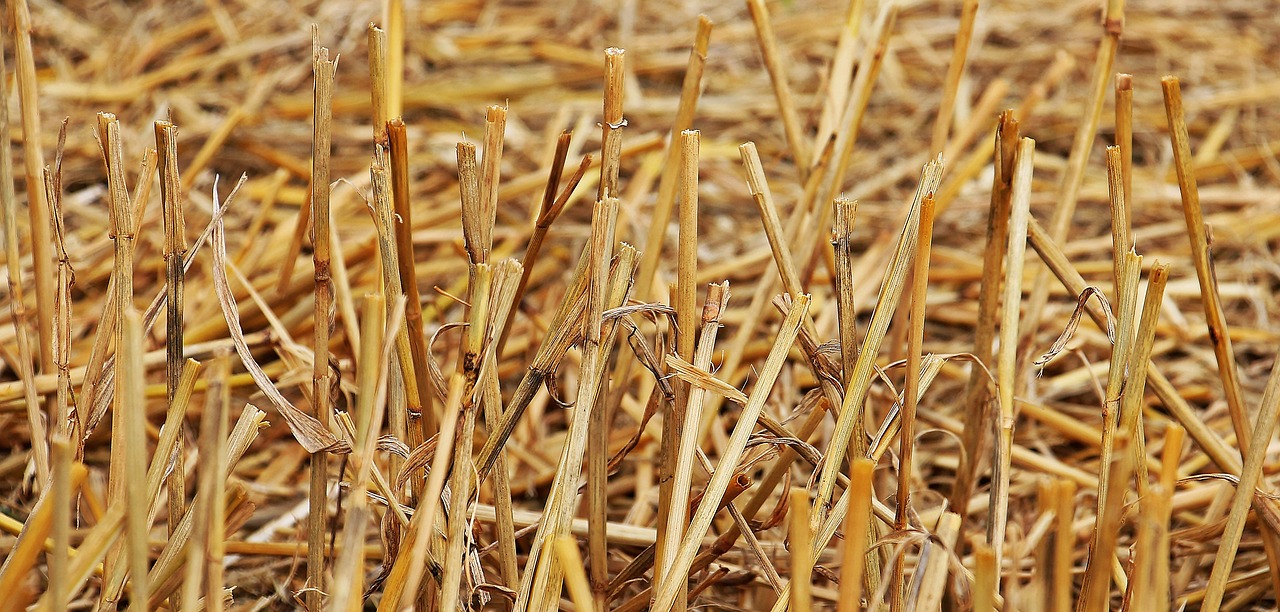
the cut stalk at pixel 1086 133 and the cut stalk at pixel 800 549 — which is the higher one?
the cut stalk at pixel 1086 133

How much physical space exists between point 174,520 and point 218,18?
130 cm

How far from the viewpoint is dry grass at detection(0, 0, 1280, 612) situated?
19.5 inches

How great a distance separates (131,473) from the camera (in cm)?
38

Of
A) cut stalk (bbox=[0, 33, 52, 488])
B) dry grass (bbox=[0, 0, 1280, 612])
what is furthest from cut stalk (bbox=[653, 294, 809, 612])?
cut stalk (bbox=[0, 33, 52, 488])

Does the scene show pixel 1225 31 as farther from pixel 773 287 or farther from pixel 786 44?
pixel 773 287

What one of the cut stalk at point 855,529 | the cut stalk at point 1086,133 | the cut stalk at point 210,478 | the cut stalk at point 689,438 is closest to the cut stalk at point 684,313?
the cut stalk at point 689,438

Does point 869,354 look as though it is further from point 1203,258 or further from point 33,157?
point 33,157

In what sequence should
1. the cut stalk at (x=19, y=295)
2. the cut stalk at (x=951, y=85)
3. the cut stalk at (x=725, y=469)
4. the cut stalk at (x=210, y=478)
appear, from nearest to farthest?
1. the cut stalk at (x=210, y=478)
2. the cut stalk at (x=725, y=469)
3. the cut stalk at (x=19, y=295)
4. the cut stalk at (x=951, y=85)

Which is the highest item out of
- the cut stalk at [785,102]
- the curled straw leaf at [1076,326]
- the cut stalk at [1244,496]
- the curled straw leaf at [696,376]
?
the cut stalk at [785,102]

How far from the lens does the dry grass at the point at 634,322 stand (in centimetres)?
50

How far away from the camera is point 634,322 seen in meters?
0.67

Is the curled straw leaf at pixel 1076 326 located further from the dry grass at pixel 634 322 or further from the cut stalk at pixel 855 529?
the cut stalk at pixel 855 529

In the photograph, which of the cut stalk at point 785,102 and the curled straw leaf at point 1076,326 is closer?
the curled straw leaf at point 1076,326

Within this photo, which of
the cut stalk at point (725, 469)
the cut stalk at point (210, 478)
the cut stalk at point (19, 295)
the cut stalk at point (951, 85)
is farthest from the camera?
the cut stalk at point (951, 85)
